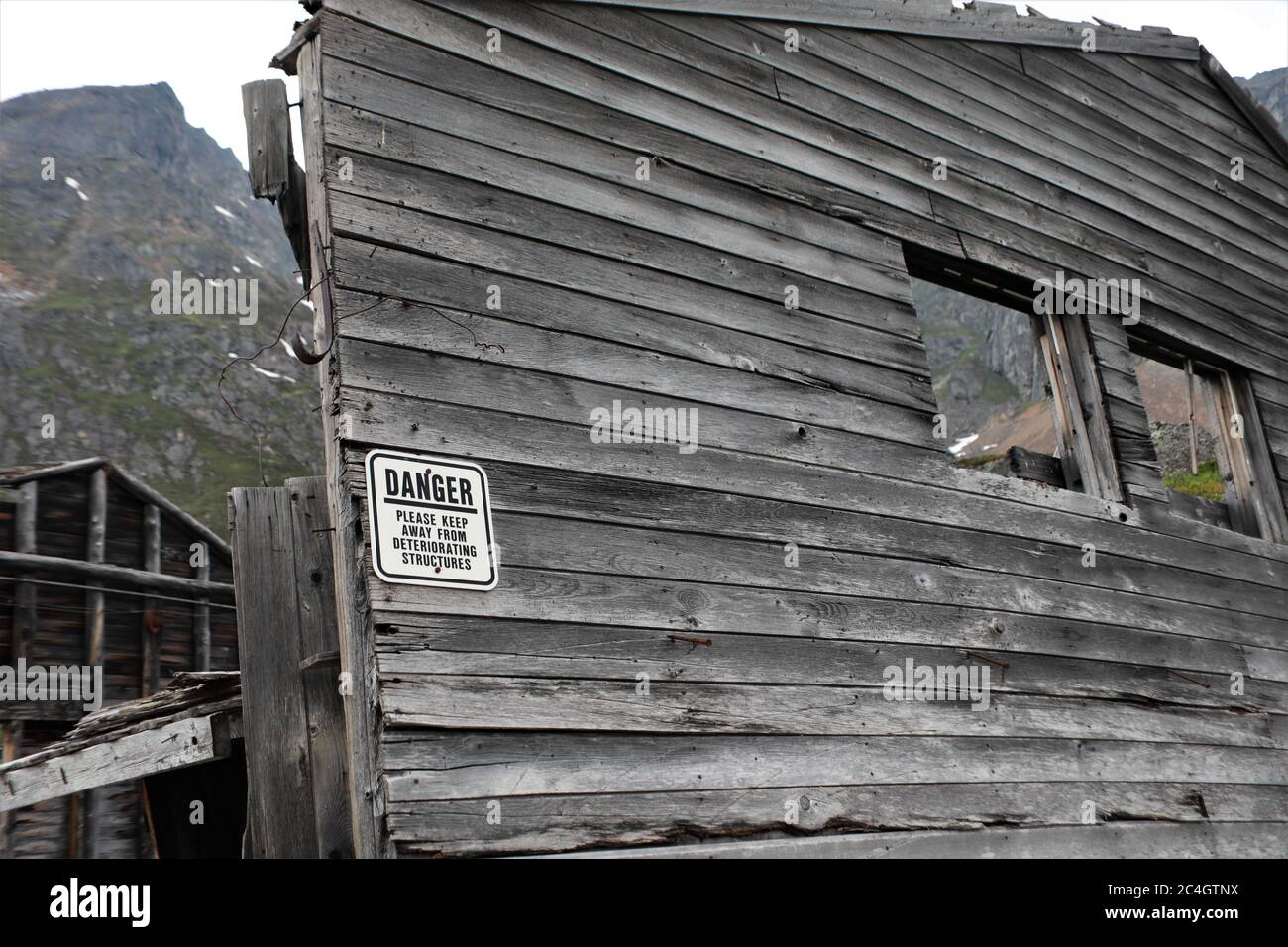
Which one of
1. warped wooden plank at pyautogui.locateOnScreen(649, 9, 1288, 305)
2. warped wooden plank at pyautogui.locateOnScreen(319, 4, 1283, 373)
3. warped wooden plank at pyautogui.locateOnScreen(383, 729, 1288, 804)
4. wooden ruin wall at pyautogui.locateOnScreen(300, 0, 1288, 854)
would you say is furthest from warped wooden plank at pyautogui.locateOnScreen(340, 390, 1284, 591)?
warped wooden plank at pyautogui.locateOnScreen(649, 9, 1288, 305)

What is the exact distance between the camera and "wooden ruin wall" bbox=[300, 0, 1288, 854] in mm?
3426

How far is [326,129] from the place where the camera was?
12.4 feet

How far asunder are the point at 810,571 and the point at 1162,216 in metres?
4.82

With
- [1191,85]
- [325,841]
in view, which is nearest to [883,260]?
[325,841]

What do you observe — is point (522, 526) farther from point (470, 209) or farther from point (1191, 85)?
point (1191, 85)

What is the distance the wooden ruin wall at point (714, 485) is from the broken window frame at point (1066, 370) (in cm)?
13

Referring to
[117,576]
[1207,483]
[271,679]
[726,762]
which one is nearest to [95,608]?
[117,576]

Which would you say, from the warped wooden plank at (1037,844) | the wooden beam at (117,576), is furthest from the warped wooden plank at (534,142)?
the wooden beam at (117,576)

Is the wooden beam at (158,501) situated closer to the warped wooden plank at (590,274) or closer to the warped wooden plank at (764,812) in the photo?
the warped wooden plank at (590,274)

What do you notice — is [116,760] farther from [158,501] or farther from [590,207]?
[158,501]

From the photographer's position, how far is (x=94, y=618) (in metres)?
8.55

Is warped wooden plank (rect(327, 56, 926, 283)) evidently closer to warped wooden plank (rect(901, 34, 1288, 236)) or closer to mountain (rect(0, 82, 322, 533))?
warped wooden plank (rect(901, 34, 1288, 236))

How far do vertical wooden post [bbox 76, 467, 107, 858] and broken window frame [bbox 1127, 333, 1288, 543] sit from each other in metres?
8.22

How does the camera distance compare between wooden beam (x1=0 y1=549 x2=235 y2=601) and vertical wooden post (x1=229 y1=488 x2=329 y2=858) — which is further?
wooden beam (x1=0 y1=549 x2=235 y2=601)
